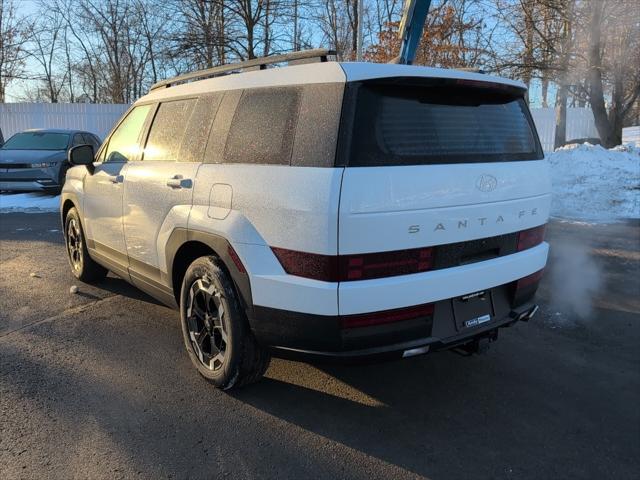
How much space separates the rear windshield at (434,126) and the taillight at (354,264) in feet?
1.54

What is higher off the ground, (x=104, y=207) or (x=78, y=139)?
(x=78, y=139)

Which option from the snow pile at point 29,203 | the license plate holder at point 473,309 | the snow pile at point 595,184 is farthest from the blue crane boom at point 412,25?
the snow pile at point 29,203

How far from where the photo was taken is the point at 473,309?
310 cm

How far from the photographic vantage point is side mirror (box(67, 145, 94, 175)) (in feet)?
16.0

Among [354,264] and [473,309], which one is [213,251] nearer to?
[354,264]

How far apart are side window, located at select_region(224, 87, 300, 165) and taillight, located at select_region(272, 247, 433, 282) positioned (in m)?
0.54

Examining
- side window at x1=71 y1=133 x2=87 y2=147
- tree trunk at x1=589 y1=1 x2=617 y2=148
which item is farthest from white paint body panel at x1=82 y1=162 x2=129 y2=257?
tree trunk at x1=589 y1=1 x2=617 y2=148

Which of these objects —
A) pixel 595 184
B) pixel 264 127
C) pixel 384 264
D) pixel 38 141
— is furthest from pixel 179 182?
pixel 38 141

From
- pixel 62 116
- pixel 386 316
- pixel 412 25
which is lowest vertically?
pixel 386 316

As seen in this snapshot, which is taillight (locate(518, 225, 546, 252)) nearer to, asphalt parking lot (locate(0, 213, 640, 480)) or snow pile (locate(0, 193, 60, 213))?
asphalt parking lot (locate(0, 213, 640, 480))

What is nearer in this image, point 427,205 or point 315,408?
point 427,205

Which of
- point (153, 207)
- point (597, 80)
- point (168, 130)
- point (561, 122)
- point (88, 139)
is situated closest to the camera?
point (153, 207)

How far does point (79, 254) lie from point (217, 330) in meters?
2.98

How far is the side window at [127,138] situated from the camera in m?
4.44
